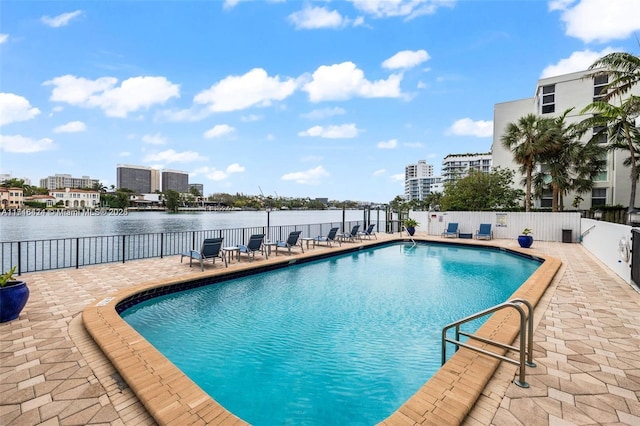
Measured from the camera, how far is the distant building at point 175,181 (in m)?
131

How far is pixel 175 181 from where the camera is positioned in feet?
438

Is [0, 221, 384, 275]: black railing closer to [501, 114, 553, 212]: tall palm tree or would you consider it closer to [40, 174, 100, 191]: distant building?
[501, 114, 553, 212]: tall palm tree

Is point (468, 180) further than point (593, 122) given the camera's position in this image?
Yes

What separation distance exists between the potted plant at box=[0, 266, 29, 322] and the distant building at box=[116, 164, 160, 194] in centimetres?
13886

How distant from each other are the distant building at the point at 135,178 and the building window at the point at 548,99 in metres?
135

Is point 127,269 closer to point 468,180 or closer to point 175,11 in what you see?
point 175,11

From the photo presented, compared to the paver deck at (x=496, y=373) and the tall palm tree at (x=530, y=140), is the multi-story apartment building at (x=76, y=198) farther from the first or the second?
the tall palm tree at (x=530, y=140)

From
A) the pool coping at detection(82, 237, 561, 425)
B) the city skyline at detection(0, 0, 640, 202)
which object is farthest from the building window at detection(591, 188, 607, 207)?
the pool coping at detection(82, 237, 561, 425)

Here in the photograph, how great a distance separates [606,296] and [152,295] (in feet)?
28.7

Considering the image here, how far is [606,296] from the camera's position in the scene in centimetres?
576

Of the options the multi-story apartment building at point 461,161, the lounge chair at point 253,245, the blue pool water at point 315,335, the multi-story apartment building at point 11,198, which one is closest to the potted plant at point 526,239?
the blue pool water at point 315,335

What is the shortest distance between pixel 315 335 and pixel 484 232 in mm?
13686

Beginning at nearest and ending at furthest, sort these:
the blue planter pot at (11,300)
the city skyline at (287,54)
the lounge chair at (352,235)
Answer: the blue planter pot at (11,300), the city skyline at (287,54), the lounge chair at (352,235)

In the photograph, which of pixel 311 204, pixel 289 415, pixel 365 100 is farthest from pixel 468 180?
pixel 311 204
